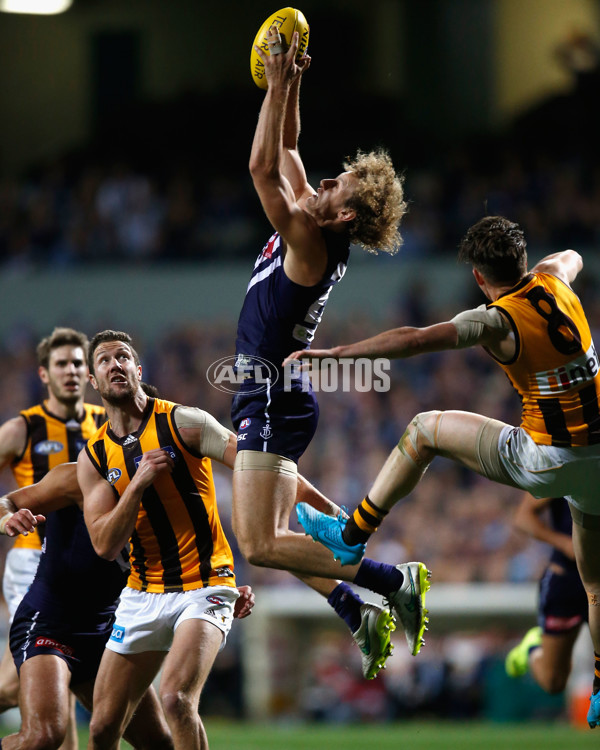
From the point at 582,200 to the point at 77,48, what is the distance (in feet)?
32.1

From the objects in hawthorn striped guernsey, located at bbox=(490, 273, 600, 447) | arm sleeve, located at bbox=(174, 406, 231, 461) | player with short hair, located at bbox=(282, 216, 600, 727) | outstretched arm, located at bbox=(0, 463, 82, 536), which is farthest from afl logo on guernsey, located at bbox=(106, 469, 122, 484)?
hawthorn striped guernsey, located at bbox=(490, 273, 600, 447)

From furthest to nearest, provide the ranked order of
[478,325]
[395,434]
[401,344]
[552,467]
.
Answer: [395,434]
[552,467]
[478,325]
[401,344]

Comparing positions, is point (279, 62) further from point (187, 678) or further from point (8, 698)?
point (8, 698)

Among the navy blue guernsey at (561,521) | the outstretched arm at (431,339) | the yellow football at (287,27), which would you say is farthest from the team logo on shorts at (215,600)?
the navy blue guernsey at (561,521)

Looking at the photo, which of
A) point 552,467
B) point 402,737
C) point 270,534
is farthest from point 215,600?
point 402,737

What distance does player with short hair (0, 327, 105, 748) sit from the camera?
7.34m

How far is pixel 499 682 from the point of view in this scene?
38.2 ft

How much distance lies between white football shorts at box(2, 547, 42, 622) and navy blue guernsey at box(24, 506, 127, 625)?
1.15m

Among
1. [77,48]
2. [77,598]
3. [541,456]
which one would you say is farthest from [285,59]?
[77,48]

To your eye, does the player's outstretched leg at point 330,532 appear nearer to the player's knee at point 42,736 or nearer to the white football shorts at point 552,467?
the white football shorts at point 552,467

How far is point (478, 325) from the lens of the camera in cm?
513

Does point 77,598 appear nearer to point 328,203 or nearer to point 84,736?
point 328,203

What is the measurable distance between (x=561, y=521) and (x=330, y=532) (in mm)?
2820

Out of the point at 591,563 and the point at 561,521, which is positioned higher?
the point at 561,521
